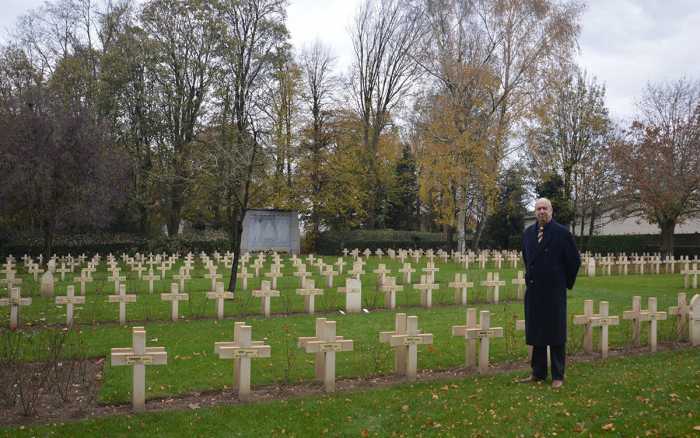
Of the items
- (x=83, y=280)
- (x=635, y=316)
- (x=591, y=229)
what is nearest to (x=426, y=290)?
(x=635, y=316)

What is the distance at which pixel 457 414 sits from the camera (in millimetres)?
5543

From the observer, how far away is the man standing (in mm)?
6539

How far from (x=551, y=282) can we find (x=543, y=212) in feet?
2.44

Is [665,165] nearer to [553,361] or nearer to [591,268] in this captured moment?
[591,268]

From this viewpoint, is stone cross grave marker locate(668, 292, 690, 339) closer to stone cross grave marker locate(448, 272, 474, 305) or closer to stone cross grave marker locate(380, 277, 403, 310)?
stone cross grave marker locate(448, 272, 474, 305)

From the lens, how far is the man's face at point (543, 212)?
6.59 meters

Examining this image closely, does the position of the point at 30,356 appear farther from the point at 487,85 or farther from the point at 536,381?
the point at 487,85

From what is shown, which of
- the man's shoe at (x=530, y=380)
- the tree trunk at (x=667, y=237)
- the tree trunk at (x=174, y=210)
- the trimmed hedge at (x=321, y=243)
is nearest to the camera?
the man's shoe at (x=530, y=380)

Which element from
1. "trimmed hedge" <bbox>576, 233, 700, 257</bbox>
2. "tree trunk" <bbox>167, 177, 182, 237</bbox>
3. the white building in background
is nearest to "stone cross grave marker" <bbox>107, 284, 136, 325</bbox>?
"tree trunk" <bbox>167, 177, 182, 237</bbox>

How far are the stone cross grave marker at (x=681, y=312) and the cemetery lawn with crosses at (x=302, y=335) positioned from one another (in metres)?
0.17

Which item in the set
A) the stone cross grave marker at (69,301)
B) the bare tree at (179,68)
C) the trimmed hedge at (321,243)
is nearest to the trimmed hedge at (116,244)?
the trimmed hedge at (321,243)

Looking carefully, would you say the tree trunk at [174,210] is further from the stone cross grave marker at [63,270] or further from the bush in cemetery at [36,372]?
the bush in cemetery at [36,372]

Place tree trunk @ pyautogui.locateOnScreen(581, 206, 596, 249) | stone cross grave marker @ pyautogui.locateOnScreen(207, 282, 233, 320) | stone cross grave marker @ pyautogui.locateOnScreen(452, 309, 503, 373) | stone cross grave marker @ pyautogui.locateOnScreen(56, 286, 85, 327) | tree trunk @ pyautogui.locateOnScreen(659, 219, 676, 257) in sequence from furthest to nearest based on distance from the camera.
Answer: tree trunk @ pyautogui.locateOnScreen(581, 206, 596, 249) < tree trunk @ pyautogui.locateOnScreen(659, 219, 676, 257) < stone cross grave marker @ pyautogui.locateOnScreen(207, 282, 233, 320) < stone cross grave marker @ pyautogui.locateOnScreen(56, 286, 85, 327) < stone cross grave marker @ pyautogui.locateOnScreen(452, 309, 503, 373)

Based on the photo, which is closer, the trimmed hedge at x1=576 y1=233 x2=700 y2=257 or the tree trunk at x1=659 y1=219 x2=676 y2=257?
the tree trunk at x1=659 y1=219 x2=676 y2=257
